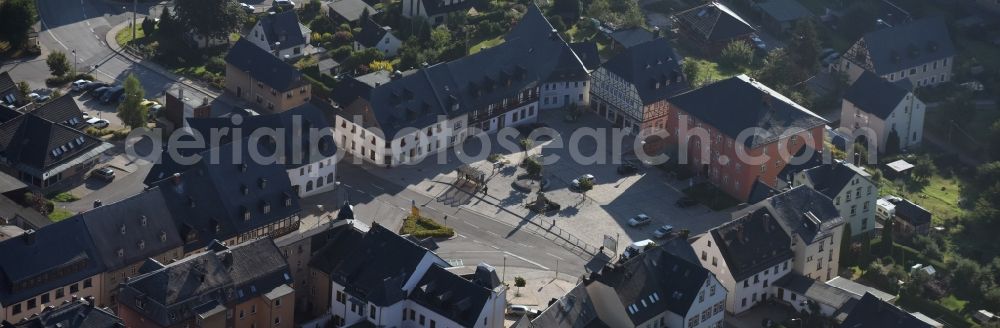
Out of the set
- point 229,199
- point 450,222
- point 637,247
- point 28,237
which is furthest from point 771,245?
point 28,237

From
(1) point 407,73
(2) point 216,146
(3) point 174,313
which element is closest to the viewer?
(3) point 174,313

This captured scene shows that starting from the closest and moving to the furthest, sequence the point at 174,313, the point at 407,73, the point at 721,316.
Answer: the point at 174,313 → the point at 721,316 → the point at 407,73

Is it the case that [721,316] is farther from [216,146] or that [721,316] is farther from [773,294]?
[216,146]

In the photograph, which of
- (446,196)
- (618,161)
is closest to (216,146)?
(446,196)

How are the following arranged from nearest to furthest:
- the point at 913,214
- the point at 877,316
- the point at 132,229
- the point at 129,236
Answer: the point at 877,316 < the point at 129,236 < the point at 132,229 < the point at 913,214

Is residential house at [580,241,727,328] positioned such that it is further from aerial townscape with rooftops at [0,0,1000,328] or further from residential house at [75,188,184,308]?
residential house at [75,188,184,308]

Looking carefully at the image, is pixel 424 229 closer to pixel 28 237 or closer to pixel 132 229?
pixel 132 229
